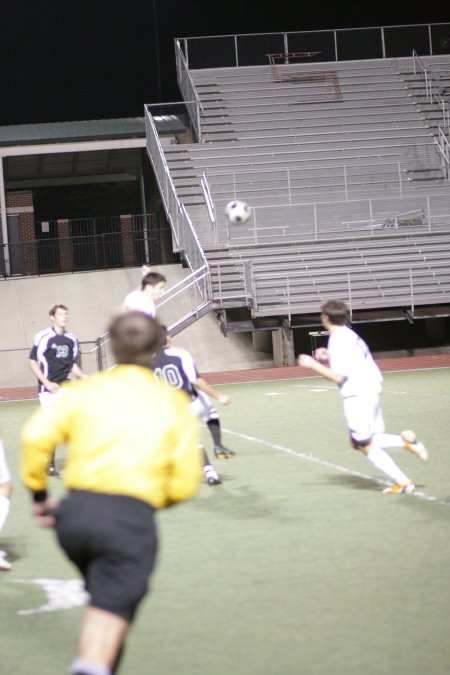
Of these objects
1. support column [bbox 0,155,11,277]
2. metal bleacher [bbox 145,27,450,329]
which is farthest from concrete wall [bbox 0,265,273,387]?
support column [bbox 0,155,11,277]

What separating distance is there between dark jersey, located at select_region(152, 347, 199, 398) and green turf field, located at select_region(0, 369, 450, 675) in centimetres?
109

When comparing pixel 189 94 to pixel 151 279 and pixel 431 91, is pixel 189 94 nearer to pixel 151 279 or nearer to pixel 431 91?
pixel 431 91

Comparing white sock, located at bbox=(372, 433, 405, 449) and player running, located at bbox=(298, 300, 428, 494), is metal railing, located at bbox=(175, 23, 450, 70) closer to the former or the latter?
player running, located at bbox=(298, 300, 428, 494)

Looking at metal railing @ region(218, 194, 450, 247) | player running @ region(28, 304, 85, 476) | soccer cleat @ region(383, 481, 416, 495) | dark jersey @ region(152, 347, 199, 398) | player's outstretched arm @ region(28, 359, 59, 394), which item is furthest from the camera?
metal railing @ region(218, 194, 450, 247)

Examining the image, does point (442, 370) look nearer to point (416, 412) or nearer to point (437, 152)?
point (416, 412)

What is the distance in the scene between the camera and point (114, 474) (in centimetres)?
405

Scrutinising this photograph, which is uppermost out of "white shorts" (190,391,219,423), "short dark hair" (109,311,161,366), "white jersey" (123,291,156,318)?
"short dark hair" (109,311,161,366)

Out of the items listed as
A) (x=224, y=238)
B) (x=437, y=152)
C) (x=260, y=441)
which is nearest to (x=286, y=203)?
(x=224, y=238)

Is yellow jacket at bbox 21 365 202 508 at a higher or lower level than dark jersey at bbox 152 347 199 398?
higher

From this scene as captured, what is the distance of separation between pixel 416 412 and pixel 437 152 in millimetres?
20074

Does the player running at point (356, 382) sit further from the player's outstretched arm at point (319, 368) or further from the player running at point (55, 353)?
the player running at point (55, 353)

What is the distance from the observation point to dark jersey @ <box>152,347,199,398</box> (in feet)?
34.8

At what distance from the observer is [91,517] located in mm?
4016

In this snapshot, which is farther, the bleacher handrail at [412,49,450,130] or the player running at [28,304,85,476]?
the bleacher handrail at [412,49,450,130]
